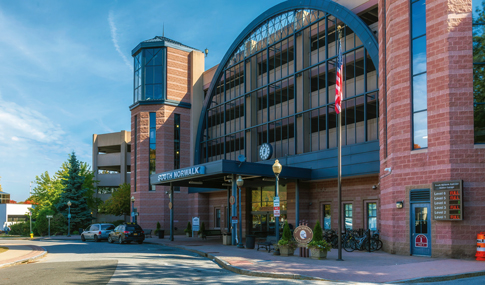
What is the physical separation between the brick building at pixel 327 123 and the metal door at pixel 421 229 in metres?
0.04

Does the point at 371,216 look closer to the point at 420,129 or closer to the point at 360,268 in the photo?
the point at 420,129

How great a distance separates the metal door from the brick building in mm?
43

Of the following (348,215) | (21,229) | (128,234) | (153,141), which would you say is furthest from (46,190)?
(348,215)

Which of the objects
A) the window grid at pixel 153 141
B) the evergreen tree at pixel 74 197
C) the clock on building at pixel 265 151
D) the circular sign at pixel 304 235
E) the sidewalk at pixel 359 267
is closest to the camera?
the sidewalk at pixel 359 267

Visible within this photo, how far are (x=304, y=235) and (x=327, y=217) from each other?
11.7 meters

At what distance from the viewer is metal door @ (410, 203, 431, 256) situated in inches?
733

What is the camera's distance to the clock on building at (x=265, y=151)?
34.9 m

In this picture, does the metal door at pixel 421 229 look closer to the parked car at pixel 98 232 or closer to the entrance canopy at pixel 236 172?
the entrance canopy at pixel 236 172

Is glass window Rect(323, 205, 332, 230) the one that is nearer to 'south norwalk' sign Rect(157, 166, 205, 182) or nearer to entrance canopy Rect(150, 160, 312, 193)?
entrance canopy Rect(150, 160, 312, 193)

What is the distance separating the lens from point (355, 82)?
96.5ft

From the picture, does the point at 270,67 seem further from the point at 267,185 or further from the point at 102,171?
the point at 102,171

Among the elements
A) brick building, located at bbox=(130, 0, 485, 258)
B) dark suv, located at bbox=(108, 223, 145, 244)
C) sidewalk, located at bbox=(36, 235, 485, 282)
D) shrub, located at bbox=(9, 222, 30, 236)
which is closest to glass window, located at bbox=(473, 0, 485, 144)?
brick building, located at bbox=(130, 0, 485, 258)

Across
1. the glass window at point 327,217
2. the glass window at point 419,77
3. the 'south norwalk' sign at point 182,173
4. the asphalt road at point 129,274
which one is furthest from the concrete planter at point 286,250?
the glass window at point 327,217

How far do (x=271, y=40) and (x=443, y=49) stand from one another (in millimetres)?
20251
